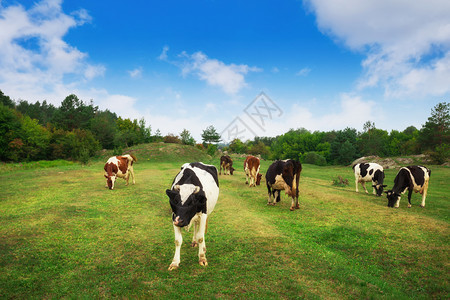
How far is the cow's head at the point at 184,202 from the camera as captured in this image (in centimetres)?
461

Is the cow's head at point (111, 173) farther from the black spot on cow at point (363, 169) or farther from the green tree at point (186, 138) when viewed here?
the green tree at point (186, 138)

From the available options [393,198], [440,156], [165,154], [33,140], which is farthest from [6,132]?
[440,156]

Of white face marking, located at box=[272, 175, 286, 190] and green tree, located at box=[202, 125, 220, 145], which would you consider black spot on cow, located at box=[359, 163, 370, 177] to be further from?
green tree, located at box=[202, 125, 220, 145]

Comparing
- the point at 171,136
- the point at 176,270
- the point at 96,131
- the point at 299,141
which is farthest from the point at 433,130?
the point at 96,131

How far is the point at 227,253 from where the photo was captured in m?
5.66

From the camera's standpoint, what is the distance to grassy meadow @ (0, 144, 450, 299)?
423 cm

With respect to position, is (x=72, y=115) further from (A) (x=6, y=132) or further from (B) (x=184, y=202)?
(B) (x=184, y=202)

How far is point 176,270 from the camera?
4828 mm

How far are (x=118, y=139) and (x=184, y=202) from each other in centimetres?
5949

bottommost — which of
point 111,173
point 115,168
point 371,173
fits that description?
point 111,173

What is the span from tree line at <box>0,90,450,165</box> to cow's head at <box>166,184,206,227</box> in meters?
29.7

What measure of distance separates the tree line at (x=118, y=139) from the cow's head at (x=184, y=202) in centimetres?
2967

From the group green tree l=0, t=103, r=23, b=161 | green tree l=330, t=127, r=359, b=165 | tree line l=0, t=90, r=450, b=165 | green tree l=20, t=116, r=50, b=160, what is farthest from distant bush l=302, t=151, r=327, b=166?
green tree l=0, t=103, r=23, b=161

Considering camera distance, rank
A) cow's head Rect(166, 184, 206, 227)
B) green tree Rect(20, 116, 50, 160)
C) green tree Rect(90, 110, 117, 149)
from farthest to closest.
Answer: green tree Rect(90, 110, 117, 149), green tree Rect(20, 116, 50, 160), cow's head Rect(166, 184, 206, 227)
